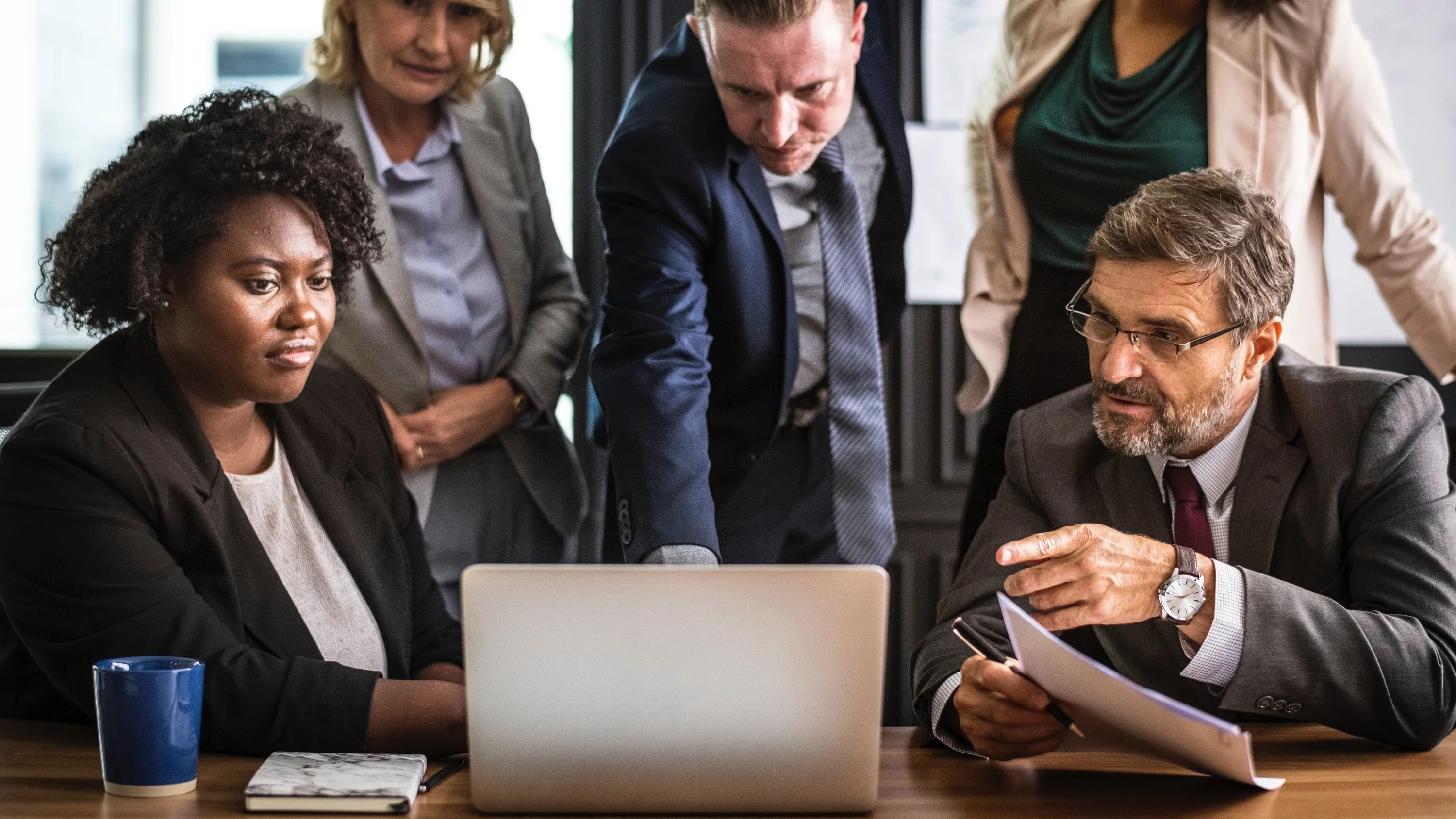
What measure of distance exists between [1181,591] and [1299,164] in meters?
0.99

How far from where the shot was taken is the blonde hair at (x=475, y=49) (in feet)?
7.66

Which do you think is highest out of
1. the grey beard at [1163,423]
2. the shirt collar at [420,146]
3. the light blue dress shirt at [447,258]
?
the shirt collar at [420,146]

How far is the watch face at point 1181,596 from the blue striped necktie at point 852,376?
0.97 metres

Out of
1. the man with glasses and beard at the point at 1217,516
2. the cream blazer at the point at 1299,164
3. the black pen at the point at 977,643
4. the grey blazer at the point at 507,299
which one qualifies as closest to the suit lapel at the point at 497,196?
the grey blazer at the point at 507,299

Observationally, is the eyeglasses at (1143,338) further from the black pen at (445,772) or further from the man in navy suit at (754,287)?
the black pen at (445,772)

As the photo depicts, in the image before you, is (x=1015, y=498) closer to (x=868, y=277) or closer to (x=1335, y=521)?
(x=1335, y=521)

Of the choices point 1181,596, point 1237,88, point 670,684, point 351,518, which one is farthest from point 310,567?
point 1237,88

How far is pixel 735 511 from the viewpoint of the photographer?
2.38 m

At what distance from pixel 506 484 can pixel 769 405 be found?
58 centimetres

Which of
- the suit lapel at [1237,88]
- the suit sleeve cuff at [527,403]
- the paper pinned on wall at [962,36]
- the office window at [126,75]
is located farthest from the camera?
the paper pinned on wall at [962,36]

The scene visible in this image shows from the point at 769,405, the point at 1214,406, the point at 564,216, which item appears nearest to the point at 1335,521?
the point at 1214,406

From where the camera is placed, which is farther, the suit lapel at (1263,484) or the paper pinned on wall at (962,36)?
the paper pinned on wall at (962,36)

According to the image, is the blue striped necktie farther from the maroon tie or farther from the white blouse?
the white blouse

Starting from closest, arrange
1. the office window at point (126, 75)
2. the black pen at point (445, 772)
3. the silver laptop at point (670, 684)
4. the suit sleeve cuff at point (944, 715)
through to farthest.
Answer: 1. the silver laptop at point (670, 684)
2. the black pen at point (445, 772)
3. the suit sleeve cuff at point (944, 715)
4. the office window at point (126, 75)
